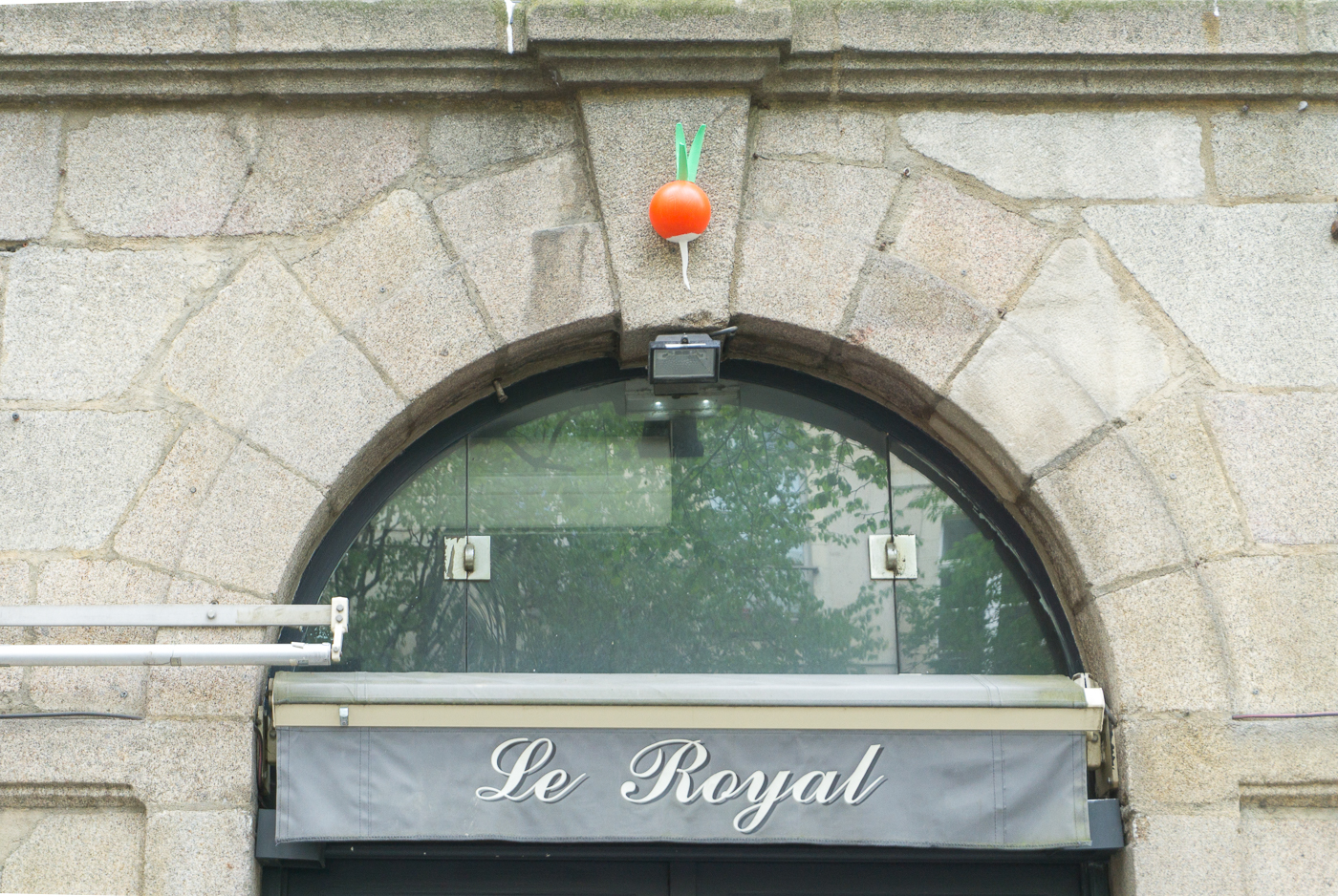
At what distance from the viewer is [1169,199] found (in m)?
4.52

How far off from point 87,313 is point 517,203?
5.70 ft

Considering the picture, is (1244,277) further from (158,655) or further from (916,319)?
(158,655)

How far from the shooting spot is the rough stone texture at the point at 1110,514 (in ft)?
13.6

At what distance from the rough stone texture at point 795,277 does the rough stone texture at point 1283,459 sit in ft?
4.86

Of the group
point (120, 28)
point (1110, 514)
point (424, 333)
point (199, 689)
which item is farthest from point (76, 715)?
point (1110, 514)

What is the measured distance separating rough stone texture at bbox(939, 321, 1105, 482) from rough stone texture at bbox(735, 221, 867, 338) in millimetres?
566

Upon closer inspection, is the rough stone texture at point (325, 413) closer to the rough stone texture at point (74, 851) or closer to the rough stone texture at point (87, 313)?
the rough stone texture at point (87, 313)

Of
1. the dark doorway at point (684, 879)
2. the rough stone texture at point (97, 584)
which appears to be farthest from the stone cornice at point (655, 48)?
the dark doorway at point (684, 879)

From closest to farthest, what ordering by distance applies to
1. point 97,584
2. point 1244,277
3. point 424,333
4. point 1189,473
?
point 97,584, point 1189,473, point 424,333, point 1244,277

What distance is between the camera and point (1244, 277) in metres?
4.45

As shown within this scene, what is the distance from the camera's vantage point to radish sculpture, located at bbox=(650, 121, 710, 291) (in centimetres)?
421

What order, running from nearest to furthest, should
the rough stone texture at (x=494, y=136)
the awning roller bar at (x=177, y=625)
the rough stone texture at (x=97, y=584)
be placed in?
the awning roller bar at (x=177, y=625), the rough stone texture at (x=97, y=584), the rough stone texture at (x=494, y=136)

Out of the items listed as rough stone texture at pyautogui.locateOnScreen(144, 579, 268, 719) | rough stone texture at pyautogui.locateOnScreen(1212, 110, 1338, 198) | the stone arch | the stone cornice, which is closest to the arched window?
the stone arch

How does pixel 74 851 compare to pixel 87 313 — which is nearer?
pixel 74 851
